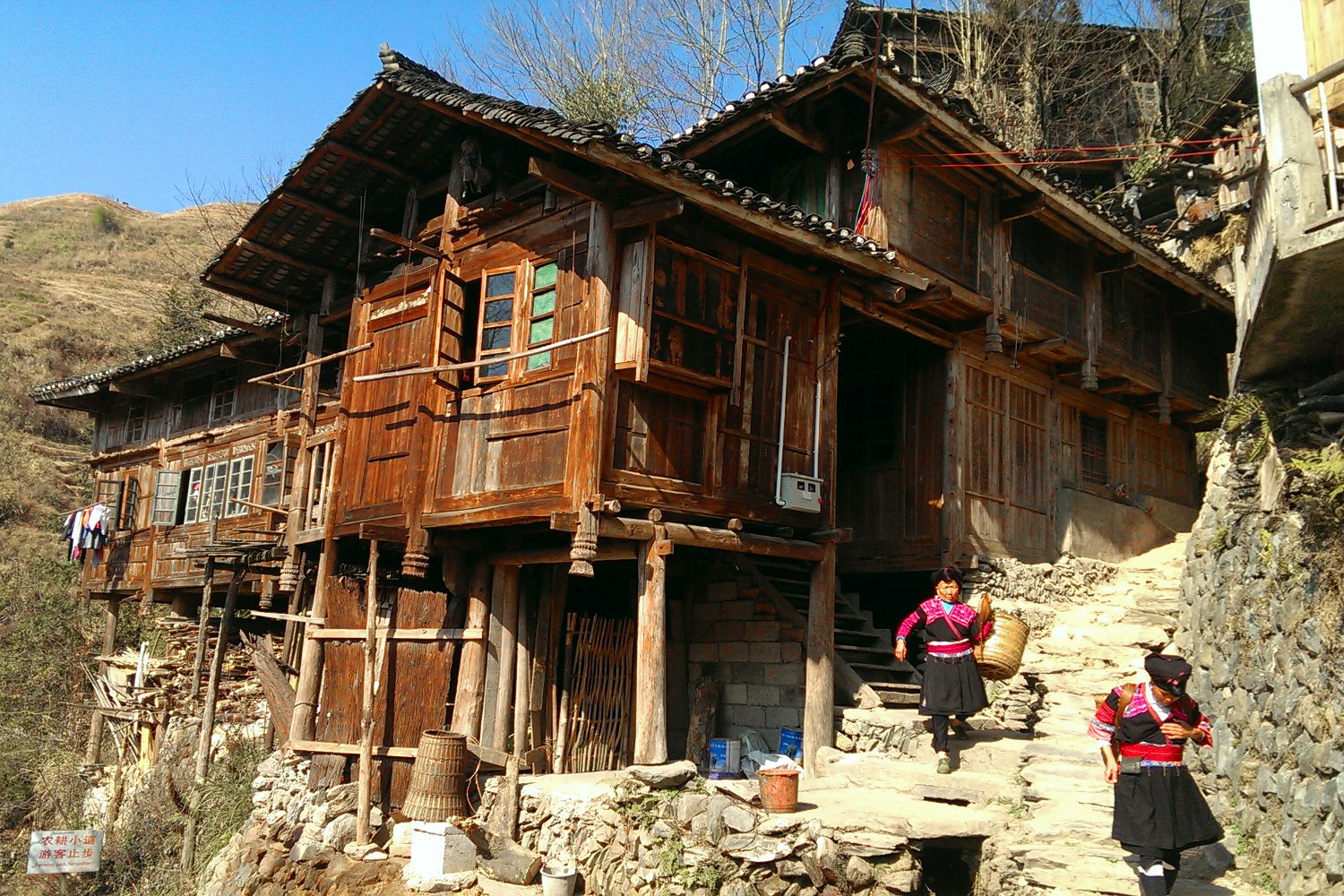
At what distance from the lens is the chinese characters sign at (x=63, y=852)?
12195 mm

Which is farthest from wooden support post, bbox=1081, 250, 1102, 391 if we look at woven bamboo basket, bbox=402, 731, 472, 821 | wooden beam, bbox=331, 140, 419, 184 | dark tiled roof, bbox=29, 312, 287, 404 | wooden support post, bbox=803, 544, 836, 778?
dark tiled roof, bbox=29, 312, 287, 404

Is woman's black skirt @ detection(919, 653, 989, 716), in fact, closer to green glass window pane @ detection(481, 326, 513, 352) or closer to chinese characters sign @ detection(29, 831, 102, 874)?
green glass window pane @ detection(481, 326, 513, 352)

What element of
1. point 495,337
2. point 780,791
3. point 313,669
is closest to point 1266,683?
point 780,791

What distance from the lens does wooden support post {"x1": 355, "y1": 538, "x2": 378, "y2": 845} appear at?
37.7ft

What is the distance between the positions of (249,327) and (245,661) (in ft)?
21.6

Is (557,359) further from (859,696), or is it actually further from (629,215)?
(859,696)

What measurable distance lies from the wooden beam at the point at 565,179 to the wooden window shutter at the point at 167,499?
1337cm

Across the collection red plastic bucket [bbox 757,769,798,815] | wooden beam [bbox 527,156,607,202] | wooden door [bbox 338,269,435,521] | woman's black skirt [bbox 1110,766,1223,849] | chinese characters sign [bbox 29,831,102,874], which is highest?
wooden beam [bbox 527,156,607,202]

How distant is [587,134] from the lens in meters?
9.11

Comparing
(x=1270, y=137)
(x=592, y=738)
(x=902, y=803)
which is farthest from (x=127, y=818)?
(x=1270, y=137)

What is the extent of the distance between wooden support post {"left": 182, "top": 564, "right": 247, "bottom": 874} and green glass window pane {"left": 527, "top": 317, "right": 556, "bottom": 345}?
810cm

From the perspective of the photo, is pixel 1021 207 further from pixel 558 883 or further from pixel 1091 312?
pixel 558 883

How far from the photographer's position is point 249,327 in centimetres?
1669

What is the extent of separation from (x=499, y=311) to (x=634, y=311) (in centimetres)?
223
